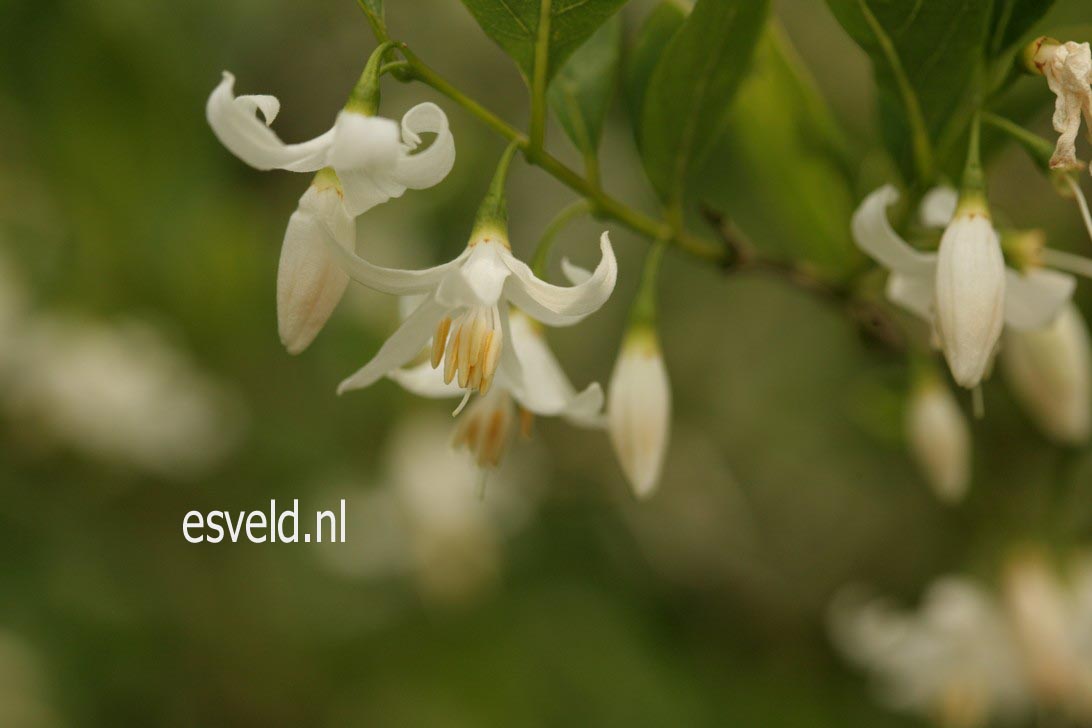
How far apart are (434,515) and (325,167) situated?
6.95 ft

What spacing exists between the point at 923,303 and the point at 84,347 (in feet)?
9.12

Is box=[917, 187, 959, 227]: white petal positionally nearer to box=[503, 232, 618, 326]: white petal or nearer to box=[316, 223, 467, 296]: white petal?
box=[503, 232, 618, 326]: white petal

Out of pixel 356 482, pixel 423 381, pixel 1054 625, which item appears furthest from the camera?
pixel 356 482

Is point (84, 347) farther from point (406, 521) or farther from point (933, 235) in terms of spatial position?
point (933, 235)

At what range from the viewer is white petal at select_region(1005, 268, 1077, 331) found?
127 centimetres

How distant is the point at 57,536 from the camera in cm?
351

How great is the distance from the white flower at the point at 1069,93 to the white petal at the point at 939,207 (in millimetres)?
216

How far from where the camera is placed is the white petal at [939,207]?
4.17 feet

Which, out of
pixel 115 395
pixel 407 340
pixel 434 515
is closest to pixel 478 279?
pixel 407 340

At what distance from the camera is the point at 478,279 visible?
108cm

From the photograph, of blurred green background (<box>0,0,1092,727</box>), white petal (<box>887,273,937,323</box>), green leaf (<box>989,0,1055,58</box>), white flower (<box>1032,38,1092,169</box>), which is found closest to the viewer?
white flower (<box>1032,38,1092,169</box>)

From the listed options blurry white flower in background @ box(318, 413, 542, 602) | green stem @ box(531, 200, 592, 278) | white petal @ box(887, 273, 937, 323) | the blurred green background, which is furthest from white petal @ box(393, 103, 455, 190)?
the blurred green background

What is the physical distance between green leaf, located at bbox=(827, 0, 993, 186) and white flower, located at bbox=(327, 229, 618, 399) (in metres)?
0.41

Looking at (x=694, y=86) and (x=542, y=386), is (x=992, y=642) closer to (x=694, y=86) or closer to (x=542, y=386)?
(x=542, y=386)
